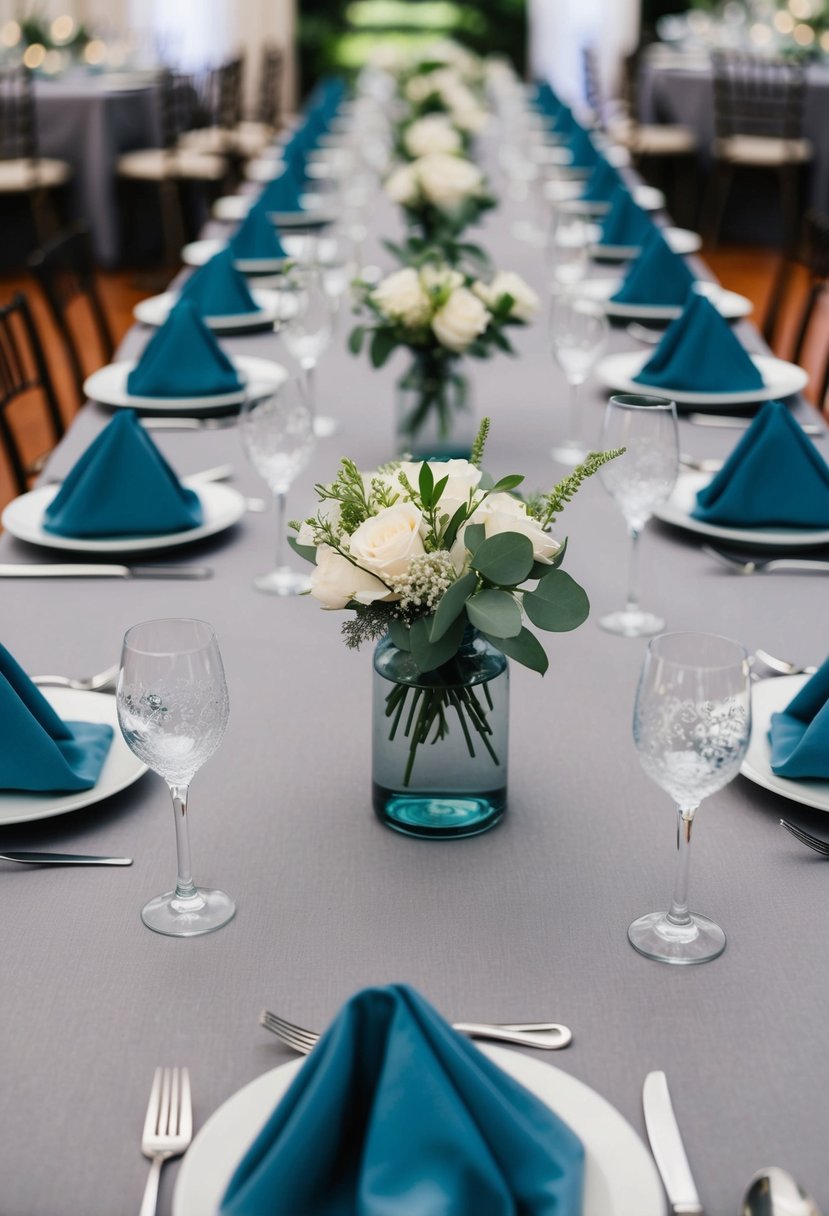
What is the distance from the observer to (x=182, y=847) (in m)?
1.05

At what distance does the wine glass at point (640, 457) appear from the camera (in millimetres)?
1566

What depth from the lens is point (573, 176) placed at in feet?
16.9

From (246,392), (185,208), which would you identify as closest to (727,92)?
(185,208)

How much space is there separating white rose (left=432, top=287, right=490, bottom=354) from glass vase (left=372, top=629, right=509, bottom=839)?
874 millimetres

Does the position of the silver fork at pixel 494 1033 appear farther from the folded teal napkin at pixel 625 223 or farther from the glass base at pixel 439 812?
the folded teal napkin at pixel 625 223

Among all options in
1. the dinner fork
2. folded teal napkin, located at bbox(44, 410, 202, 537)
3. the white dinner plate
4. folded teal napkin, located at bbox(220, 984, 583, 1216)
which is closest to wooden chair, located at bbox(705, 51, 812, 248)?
the white dinner plate

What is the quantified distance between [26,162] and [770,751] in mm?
6338

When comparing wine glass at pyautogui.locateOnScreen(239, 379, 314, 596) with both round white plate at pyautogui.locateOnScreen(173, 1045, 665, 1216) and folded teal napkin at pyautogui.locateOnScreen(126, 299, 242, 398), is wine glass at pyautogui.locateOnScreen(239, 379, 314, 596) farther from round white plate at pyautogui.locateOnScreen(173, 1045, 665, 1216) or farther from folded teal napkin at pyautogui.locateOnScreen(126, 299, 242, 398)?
round white plate at pyautogui.locateOnScreen(173, 1045, 665, 1216)

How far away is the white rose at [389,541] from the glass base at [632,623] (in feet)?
1.84

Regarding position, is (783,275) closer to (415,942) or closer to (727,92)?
(415,942)

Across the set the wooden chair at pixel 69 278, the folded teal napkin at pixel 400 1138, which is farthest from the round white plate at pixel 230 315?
the folded teal napkin at pixel 400 1138

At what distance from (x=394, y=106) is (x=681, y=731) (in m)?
6.28

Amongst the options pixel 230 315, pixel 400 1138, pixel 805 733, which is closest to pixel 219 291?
pixel 230 315

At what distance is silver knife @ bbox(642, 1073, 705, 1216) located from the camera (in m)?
0.80
